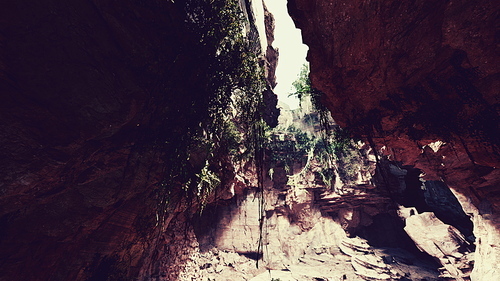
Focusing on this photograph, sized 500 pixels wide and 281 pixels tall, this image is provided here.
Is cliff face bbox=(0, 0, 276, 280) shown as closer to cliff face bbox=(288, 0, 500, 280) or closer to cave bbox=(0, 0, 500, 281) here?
cave bbox=(0, 0, 500, 281)

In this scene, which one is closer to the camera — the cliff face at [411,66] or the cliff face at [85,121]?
the cliff face at [411,66]

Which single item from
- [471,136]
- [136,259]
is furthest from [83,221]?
[471,136]

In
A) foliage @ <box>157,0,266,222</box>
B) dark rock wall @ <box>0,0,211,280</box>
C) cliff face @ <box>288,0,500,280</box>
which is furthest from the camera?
foliage @ <box>157,0,266,222</box>

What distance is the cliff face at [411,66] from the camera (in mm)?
3418

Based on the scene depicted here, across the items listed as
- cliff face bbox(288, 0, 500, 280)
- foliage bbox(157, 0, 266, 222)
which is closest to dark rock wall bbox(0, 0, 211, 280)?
foliage bbox(157, 0, 266, 222)

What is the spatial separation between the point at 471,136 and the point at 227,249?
16493mm

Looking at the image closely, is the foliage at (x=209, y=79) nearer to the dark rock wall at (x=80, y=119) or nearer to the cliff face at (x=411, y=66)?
the dark rock wall at (x=80, y=119)

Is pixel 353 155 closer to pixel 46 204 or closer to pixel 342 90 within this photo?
pixel 342 90

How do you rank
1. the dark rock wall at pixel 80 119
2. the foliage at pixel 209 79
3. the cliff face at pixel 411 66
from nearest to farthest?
the cliff face at pixel 411 66 < the dark rock wall at pixel 80 119 < the foliage at pixel 209 79

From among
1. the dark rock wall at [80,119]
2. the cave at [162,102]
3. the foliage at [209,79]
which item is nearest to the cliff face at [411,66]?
the cave at [162,102]

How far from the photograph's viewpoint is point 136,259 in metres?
7.27

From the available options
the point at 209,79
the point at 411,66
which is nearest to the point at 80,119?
the point at 209,79

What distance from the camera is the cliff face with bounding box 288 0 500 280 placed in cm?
342

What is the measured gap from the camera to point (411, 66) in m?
4.29
